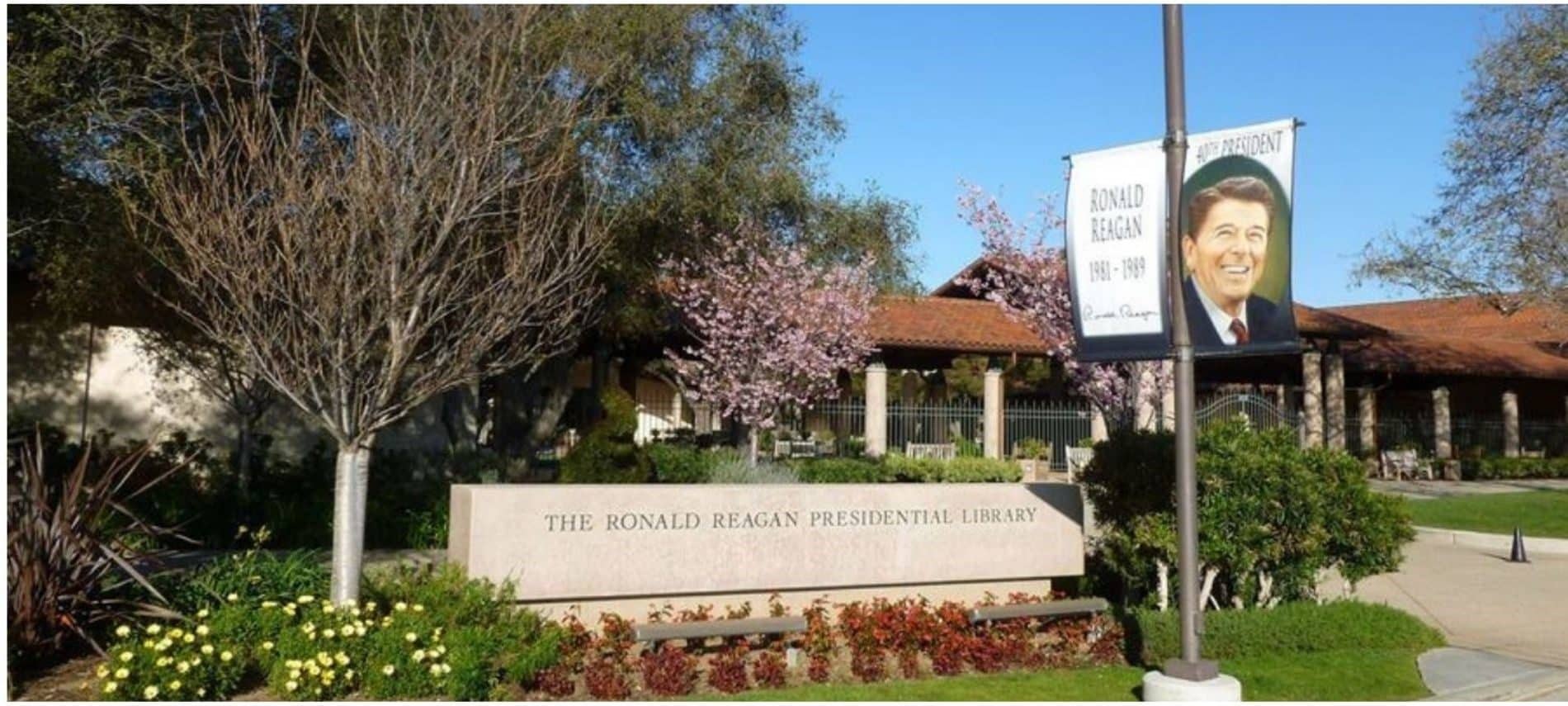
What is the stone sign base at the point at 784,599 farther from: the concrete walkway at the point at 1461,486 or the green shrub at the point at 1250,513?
the concrete walkway at the point at 1461,486

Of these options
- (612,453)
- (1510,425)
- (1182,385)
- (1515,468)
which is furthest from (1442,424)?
(1182,385)

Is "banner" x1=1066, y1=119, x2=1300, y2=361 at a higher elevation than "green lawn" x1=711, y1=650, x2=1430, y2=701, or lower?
higher

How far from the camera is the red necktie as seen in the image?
7.61 m

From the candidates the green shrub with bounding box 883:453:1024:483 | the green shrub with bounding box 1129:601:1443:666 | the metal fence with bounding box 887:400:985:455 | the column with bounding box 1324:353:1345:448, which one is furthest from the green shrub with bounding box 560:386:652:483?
the column with bounding box 1324:353:1345:448

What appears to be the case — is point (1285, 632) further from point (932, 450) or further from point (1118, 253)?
point (932, 450)

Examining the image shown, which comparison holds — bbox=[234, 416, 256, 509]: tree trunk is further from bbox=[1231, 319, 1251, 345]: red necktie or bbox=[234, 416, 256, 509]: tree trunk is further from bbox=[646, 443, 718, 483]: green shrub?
bbox=[1231, 319, 1251, 345]: red necktie

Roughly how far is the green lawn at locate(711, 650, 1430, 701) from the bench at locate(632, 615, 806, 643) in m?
0.48

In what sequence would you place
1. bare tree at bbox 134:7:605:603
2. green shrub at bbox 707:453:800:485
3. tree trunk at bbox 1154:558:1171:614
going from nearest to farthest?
bare tree at bbox 134:7:605:603 < tree trunk at bbox 1154:558:1171:614 < green shrub at bbox 707:453:800:485

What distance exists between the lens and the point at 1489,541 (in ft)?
60.6

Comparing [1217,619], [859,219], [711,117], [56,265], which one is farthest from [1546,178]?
[56,265]

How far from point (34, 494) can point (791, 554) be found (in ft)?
16.1

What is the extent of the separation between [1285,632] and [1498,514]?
1548 cm

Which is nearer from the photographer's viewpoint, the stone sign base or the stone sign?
the stone sign

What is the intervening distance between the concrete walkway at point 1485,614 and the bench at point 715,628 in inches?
162
